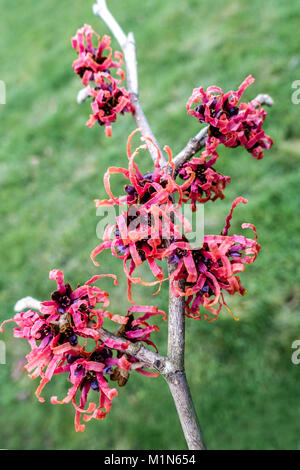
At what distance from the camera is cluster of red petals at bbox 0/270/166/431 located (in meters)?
1.07

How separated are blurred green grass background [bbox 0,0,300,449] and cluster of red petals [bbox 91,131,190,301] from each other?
2.29 meters

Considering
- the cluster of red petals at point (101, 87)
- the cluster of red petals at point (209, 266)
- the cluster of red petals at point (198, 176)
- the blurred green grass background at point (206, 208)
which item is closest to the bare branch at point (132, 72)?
the cluster of red petals at point (101, 87)

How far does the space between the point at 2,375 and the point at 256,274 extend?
2.44 m

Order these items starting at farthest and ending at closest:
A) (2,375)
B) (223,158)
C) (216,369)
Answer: (223,158) < (2,375) < (216,369)

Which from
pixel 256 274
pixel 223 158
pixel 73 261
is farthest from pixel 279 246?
pixel 73 261

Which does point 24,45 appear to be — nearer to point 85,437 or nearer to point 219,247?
point 85,437

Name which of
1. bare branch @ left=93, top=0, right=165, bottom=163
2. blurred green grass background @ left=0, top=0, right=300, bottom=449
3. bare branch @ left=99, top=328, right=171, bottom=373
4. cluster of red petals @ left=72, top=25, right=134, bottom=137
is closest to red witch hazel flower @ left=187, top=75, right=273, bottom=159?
bare branch @ left=93, top=0, right=165, bottom=163

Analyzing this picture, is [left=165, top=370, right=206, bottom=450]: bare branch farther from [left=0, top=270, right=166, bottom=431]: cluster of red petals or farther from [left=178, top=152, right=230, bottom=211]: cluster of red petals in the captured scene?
[left=178, top=152, right=230, bottom=211]: cluster of red petals

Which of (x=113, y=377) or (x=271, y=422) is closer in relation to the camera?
(x=113, y=377)

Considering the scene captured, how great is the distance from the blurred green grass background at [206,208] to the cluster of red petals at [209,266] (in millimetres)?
2133

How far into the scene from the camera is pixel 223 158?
3969 millimetres

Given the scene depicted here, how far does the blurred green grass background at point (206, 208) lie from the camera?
9.85ft

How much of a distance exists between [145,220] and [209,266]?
0.22m
